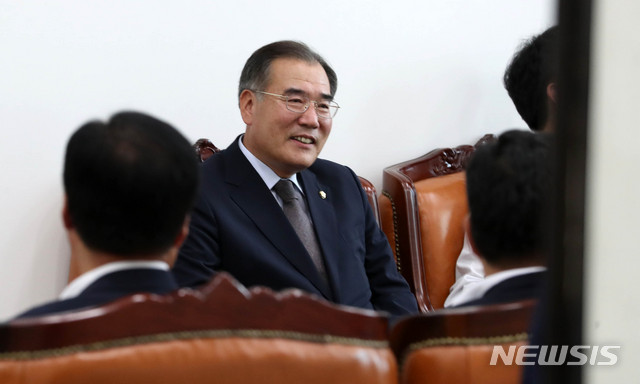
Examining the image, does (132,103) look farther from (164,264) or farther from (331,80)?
(164,264)

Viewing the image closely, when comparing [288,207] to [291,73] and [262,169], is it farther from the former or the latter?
[291,73]

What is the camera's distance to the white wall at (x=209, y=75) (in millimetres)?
2381

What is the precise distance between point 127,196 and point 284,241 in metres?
1.26

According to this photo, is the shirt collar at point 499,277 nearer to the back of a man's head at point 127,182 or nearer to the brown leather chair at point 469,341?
the brown leather chair at point 469,341

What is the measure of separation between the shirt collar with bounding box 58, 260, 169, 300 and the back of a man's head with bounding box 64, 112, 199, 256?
0.09 ft

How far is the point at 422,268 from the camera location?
3.04 m

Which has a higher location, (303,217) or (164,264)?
(164,264)

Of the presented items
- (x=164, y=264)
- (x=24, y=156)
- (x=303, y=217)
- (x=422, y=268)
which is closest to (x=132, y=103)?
A: (x=24, y=156)

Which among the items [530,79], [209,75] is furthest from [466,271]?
[209,75]

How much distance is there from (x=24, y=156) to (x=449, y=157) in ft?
5.46

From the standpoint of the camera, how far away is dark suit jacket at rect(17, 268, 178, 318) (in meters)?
1.08

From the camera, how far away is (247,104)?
2670 millimetres

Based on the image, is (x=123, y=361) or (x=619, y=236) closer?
(x=619, y=236)

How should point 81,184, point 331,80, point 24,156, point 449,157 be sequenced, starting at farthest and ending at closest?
point 449,157
point 331,80
point 24,156
point 81,184
